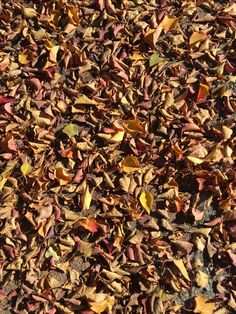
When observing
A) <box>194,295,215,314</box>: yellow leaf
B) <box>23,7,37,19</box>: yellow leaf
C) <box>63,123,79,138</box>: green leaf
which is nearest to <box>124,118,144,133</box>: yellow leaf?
<box>63,123,79,138</box>: green leaf

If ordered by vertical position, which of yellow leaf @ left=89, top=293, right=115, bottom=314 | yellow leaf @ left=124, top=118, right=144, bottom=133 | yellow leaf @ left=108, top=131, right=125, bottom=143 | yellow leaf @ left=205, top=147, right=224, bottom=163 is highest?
yellow leaf @ left=205, top=147, right=224, bottom=163

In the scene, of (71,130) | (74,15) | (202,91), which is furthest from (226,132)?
(74,15)

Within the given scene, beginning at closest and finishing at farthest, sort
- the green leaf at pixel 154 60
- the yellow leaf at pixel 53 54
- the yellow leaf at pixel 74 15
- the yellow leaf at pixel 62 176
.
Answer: the yellow leaf at pixel 62 176, the green leaf at pixel 154 60, the yellow leaf at pixel 53 54, the yellow leaf at pixel 74 15

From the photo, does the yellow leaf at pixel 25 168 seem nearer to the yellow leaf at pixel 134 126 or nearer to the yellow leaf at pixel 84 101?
the yellow leaf at pixel 84 101

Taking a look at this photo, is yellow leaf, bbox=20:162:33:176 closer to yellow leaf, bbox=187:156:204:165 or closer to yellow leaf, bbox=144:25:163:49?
yellow leaf, bbox=187:156:204:165

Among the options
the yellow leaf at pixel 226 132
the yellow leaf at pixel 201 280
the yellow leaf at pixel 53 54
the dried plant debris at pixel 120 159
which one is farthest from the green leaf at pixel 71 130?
the yellow leaf at pixel 201 280

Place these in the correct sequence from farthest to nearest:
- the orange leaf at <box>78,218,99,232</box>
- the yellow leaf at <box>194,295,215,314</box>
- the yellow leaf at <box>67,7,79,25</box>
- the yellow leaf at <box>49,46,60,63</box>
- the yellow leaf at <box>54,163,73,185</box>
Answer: the yellow leaf at <box>67,7,79,25</box>, the yellow leaf at <box>49,46,60,63</box>, the yellow leaf at <box>54,163,73,185</box>, the orange leaf at <box>78,218,99,232</box>, the yellow leaf at <box>194,295,215,314</box>

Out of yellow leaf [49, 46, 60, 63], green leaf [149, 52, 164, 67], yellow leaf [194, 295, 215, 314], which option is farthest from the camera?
yellow leaf [49, 46, 60, 63]
